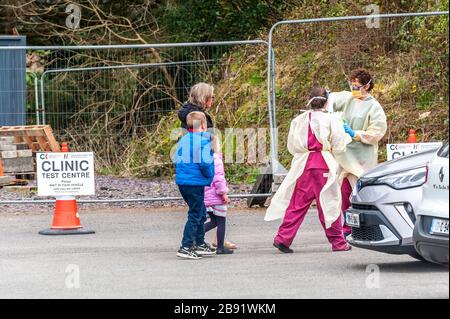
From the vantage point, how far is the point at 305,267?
37.9 ft

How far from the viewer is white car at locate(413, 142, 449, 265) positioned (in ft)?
30.3

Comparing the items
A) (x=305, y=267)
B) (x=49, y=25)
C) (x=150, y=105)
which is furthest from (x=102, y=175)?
(x=49, y=25)

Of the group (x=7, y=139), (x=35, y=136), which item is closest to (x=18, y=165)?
(x=7, y=139)

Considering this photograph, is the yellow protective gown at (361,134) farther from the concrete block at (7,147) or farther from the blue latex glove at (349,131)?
the concrete block at (7,147)

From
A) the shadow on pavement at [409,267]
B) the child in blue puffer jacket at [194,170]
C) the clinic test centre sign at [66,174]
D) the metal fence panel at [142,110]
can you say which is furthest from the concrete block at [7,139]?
the shadow on pavement at [409,267]

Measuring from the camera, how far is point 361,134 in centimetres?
1300

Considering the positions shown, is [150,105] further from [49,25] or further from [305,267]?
[49,25]

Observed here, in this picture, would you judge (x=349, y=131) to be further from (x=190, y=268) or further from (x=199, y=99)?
(x=190, y=268)

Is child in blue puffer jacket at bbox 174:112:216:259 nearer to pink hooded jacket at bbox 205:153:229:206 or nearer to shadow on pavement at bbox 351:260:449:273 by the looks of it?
pink hooded jacket at bbox 205:153:229:206

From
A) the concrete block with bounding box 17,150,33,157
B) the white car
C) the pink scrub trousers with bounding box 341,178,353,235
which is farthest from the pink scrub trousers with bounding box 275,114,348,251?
the concrete block with bounding box 17,150,33,157

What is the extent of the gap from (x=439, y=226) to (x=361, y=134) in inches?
149

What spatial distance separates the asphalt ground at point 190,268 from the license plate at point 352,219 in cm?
42

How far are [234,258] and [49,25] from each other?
56.1 feet

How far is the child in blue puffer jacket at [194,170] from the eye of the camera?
39.7ft
